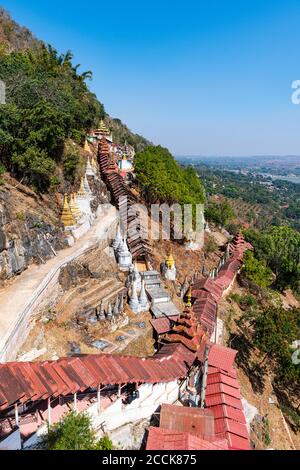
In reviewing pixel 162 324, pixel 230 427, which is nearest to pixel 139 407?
pixel 230 427

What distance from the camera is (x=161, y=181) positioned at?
40688 millimetres

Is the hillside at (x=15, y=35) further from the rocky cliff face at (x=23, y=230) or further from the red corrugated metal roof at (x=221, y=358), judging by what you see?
the red corrugated metal roof at (x=221, y=358)

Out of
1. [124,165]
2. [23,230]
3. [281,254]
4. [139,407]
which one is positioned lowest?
[281,254]

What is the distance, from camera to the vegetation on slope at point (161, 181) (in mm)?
40594

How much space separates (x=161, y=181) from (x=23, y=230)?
22.0m

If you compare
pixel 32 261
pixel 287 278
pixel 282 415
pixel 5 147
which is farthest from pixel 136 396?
pixel 287 278

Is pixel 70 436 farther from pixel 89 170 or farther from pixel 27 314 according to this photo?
pixel 89 170

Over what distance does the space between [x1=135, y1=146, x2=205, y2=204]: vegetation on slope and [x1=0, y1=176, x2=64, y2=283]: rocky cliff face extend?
1617 cm

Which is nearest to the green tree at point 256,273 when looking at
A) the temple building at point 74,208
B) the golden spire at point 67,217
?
the temple building at point 74,208

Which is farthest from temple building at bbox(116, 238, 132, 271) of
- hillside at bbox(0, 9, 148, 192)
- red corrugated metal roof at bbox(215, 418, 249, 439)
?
red corrugated metal roof at bbox(215, 418, 249, 439)

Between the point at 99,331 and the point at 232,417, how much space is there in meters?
9.15

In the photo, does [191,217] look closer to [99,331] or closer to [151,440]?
[99,331]

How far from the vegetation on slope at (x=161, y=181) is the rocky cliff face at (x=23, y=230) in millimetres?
16169
